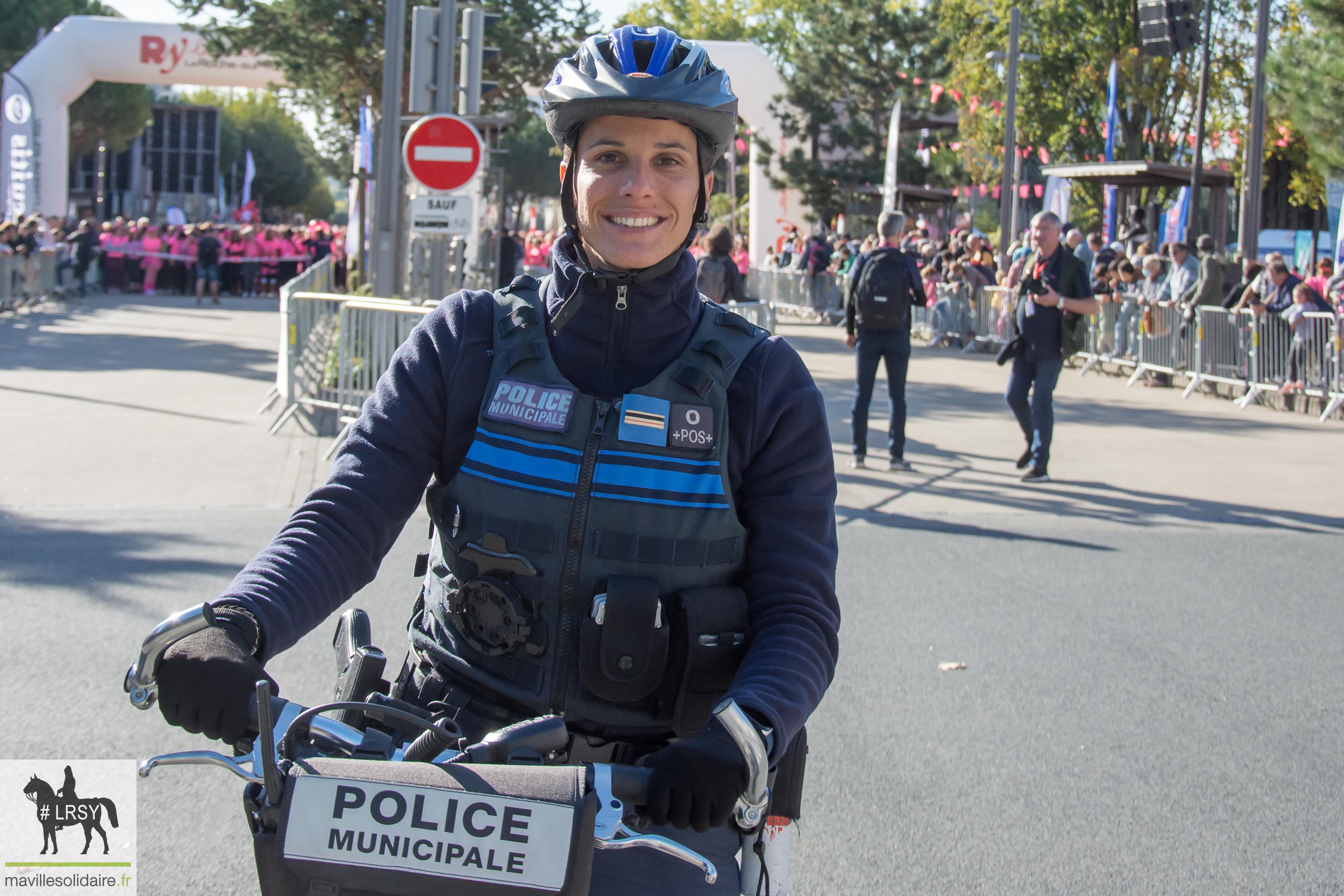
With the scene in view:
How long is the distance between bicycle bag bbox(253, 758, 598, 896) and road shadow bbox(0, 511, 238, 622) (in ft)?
15.5

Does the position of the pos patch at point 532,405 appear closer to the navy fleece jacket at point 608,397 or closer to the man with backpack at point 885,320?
the navy fleece jacket at point 608,397

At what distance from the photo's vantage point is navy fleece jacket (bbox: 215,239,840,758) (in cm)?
200

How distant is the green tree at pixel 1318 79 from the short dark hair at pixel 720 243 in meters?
9.41

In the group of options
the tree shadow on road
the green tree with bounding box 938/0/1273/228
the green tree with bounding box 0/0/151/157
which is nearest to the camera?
the tree shadow on road

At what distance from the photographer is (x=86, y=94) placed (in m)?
54.2

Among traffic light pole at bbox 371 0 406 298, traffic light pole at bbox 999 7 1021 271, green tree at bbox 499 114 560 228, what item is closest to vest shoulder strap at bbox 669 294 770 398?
traffic light pole at bbox 371 0 406 298

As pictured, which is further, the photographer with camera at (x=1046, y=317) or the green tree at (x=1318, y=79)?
the green tree at (x=1318, y=79)

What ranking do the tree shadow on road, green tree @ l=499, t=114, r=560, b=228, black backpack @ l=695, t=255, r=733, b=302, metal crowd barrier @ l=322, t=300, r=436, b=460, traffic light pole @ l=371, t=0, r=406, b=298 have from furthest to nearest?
green tree @ l=499, t=114, r=560, b=228, the tree shadow on road, black backpack @ l=695, t=255, r=733, b=302, traffic light pole @ l=371, t=0, r=406, b=298, metal crowd barrier @ l=322, t=300, r=436, b=460

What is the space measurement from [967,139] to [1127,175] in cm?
1910

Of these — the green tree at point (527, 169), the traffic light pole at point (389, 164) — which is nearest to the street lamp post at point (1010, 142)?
the traffic light pole at point (389, 164)

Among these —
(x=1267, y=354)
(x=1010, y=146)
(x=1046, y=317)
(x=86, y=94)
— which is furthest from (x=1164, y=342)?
(x=86, y=94)

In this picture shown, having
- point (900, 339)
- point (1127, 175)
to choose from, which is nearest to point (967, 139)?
point (1127, 175)

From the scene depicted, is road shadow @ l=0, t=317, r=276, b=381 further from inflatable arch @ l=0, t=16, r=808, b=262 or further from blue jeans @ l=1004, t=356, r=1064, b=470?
inflatable arch @ l=0, t=16, r=808, b=262

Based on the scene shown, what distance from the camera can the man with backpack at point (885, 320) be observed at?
390 inches
